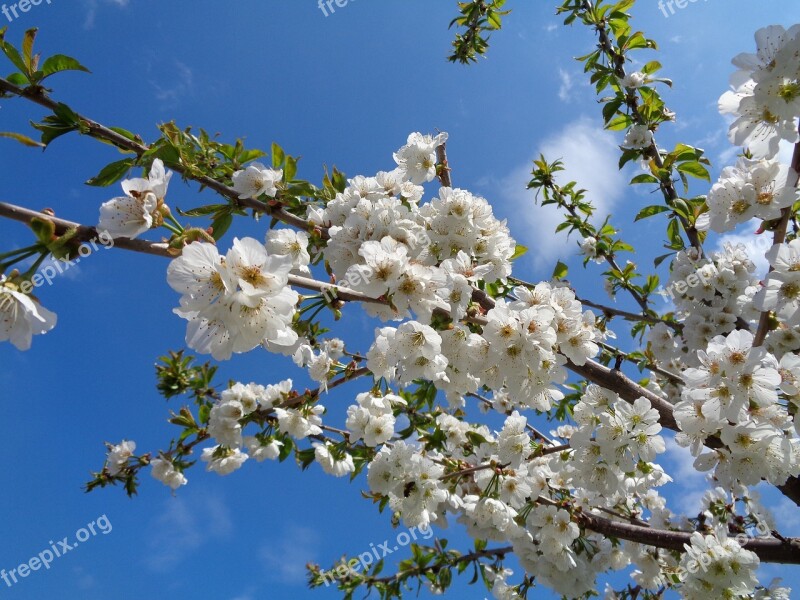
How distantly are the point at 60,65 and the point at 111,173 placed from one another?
1.42 feet

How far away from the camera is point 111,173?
205cm

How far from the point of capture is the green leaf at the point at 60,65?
5.99ft

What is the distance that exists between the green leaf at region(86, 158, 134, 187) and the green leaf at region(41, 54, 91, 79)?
369 mm

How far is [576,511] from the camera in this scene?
311cm

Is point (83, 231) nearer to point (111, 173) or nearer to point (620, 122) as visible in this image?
point (111, 173)

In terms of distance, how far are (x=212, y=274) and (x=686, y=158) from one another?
9.91 feet

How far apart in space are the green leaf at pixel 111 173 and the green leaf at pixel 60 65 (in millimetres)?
369

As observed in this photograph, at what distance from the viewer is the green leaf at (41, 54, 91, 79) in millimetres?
1826

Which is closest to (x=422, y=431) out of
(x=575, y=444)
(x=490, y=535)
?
(x=490, y=535)

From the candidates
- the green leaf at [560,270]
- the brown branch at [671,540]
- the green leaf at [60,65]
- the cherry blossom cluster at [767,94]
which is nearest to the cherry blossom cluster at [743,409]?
the cherry blossom cluster at [767,94]

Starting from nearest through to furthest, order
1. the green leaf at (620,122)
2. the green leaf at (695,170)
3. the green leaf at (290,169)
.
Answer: the green leaf at (290,169)
the green leaf at (695,170)
the green leaf at (620,122)

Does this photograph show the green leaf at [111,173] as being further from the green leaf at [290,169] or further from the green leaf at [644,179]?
the green leaf at [644,179]

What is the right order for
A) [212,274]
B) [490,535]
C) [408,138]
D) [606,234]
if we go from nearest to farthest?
[212,274], [408,138], [490,535], [606,234]

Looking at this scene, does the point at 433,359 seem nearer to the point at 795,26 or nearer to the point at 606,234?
the point at 795,26
